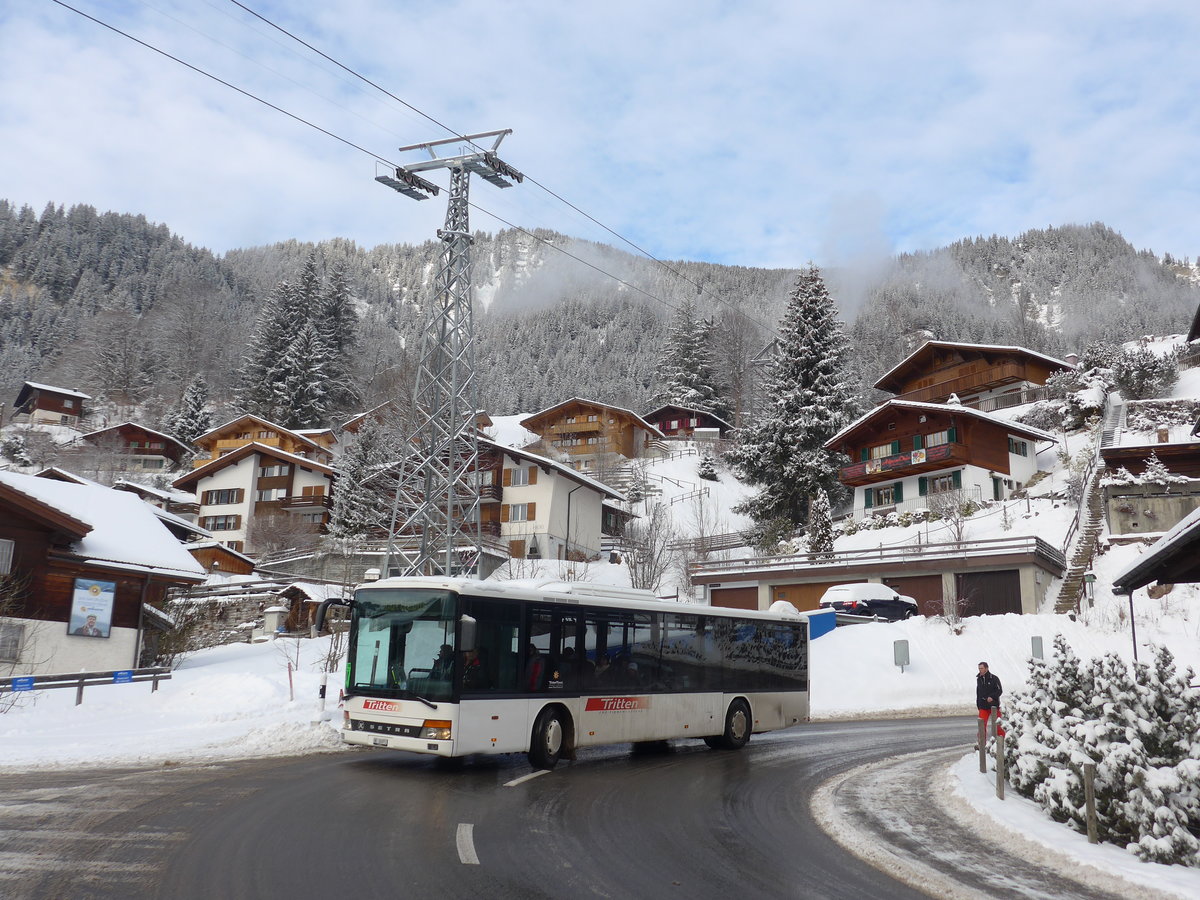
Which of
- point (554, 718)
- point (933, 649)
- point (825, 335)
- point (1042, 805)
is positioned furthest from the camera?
point (825, 335)

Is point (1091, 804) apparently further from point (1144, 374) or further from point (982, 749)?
point (1144, 374)

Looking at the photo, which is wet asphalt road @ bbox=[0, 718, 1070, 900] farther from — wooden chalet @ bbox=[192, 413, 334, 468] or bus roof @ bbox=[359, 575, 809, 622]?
wooden chalet @ bbox=[192, 413, 334, 468]

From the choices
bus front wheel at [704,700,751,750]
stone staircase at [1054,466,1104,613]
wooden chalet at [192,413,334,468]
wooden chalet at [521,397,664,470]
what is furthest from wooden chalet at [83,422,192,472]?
bus front wheel at [704,700,751,750]

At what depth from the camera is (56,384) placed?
119312 mm

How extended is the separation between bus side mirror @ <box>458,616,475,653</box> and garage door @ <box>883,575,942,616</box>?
31.6 m

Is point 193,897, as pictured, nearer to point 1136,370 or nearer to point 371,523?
point 371,523

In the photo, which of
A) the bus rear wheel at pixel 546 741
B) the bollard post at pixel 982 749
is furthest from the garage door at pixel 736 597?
the bus rear wheel at pixel 546 741

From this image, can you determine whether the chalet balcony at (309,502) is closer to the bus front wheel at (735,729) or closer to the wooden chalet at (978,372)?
the wooden chalet at (978,372)

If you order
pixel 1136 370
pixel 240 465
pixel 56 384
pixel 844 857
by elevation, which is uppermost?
pixel 56 384

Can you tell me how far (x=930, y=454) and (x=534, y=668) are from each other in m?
44.0

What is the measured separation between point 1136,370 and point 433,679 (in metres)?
61.2

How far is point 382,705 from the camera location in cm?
1389

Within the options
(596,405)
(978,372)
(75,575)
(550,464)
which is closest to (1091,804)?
(75,575)

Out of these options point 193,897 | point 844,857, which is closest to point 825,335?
point 844,857
